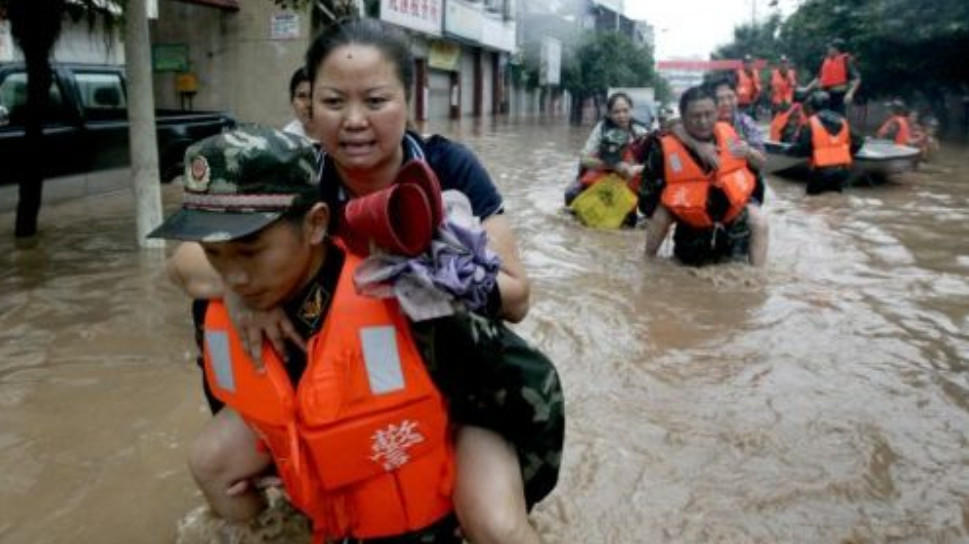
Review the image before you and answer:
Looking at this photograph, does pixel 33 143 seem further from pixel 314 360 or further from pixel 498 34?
pixel 498 34

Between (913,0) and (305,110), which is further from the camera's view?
(913,0)

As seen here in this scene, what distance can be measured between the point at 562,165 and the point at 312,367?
40.6 ft

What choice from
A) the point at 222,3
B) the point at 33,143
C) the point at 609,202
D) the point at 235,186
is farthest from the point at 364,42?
the point at 222,3

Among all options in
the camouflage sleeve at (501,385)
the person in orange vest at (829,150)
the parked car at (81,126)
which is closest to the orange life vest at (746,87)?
the person in orange vest at (829,150)

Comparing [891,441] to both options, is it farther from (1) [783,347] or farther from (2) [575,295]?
(2) [575,295]

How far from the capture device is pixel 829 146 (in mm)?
10570

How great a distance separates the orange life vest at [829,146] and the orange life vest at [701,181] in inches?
196

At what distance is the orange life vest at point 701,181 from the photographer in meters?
5.93

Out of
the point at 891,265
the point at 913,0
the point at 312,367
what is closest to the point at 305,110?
the point at 312,367

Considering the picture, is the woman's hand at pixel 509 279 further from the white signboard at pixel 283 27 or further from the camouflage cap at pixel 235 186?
the white signboard at pixel 283 27

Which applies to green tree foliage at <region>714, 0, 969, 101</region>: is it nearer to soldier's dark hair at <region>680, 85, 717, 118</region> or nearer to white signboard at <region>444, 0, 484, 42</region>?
white signboard at <region>444, 0, 484, 42</region>

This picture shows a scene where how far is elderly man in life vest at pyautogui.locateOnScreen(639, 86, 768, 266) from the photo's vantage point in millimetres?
5945

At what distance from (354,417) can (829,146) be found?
9988mm

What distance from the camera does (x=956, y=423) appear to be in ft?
11.6
